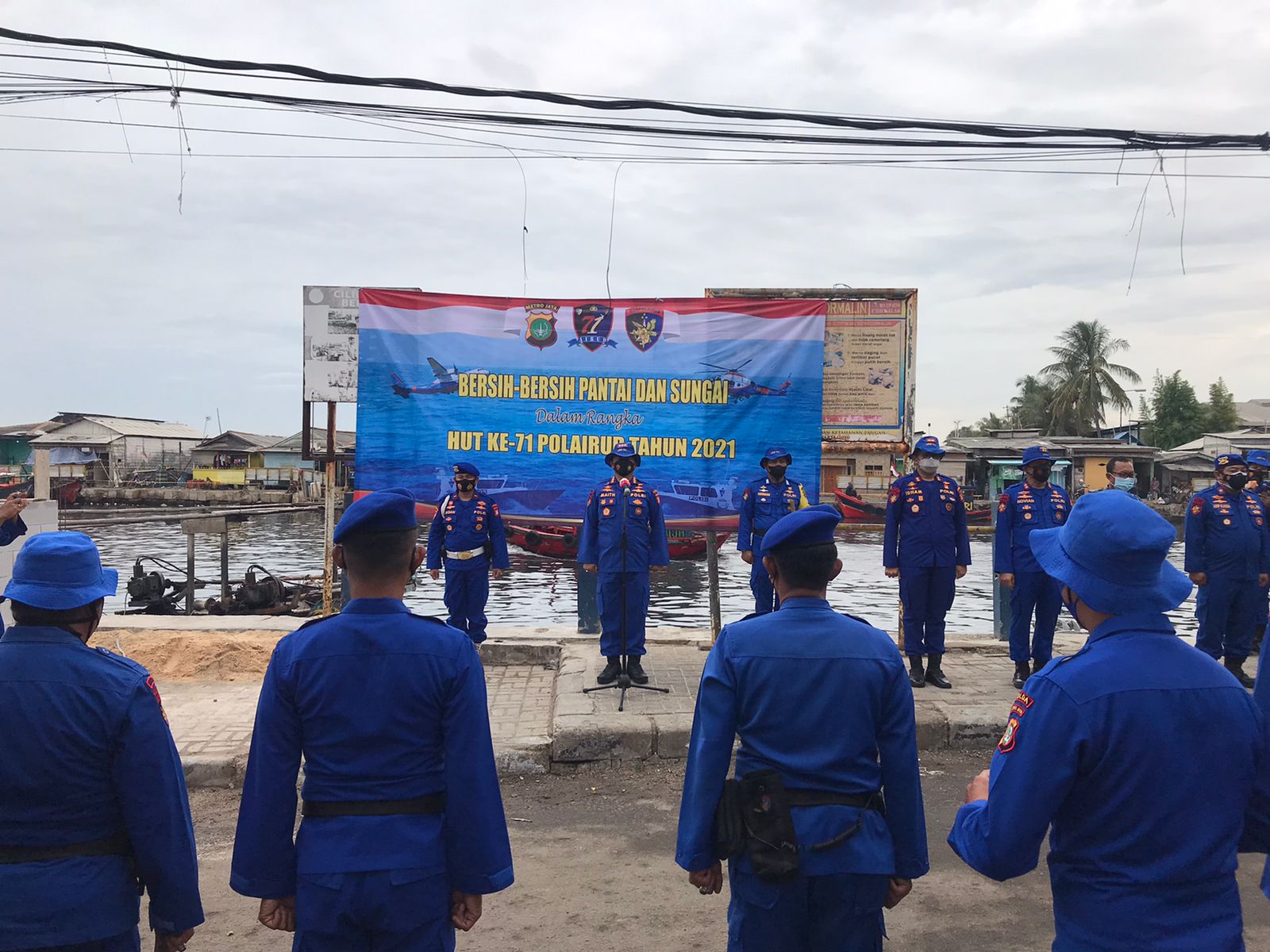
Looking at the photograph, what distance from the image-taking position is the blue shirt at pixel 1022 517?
7332 millimetres

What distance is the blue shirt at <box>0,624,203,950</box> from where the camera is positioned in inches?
82.8

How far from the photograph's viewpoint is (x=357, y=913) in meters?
2.12

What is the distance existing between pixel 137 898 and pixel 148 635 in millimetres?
7614

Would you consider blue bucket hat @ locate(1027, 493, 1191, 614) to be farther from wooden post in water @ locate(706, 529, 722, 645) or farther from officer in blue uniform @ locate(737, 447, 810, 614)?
wooden post in water @ locate(706, 529, 722, 645)

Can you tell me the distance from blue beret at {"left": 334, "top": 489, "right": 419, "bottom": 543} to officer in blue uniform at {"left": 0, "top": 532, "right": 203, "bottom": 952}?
0.61 m

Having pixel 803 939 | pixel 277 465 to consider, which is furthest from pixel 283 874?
pixel 277 465

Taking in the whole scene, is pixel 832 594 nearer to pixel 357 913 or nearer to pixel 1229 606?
pixel 1229 606

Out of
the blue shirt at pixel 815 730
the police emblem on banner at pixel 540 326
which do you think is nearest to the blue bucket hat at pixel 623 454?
the police emblem on banner at pixel 540 326

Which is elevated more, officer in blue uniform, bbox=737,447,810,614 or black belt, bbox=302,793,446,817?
officer in blue uniform, bbox=737,447,810,614

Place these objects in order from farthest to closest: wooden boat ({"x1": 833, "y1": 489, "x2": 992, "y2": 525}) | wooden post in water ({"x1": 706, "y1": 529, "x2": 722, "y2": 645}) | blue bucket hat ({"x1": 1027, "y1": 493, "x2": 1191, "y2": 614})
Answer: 1. wooden boat ({"x1": 833, "y1": 489, "x2": 992, "y2": 525})
2. wooden post in water ({"x1": 706, "y1": 529, "x2": 722, "y2": 645})
3. blue bucket hat ({"x1": 1027, "y1": 493, "x2": 1191, "y2": 614})

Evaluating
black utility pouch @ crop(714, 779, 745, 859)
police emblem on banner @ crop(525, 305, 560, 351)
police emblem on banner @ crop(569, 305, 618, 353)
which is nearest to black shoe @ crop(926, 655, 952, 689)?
police emblem on banner @ crop(569, 305, 618, 353)

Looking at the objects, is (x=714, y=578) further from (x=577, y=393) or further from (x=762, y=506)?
(x=577, y=393)

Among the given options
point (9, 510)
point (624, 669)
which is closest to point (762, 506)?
point (624, 669)

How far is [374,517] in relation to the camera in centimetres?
236
